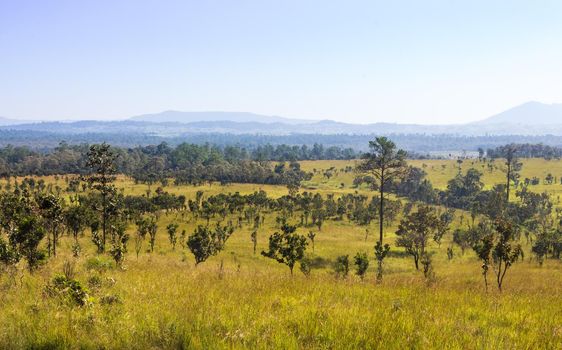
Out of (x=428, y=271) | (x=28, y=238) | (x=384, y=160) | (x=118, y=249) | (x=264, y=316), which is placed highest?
(x=384, y=160)

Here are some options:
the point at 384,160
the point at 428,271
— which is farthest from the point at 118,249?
the point at 384,160

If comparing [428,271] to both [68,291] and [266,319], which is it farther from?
[68,291]

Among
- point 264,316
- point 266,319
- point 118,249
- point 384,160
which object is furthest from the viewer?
point 384,160

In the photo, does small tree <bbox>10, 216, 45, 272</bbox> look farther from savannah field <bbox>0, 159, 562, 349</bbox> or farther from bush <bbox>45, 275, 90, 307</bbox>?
bush <bbox>45, 275, 90, 307</bbox>

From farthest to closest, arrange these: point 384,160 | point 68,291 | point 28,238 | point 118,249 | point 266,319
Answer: point 384,160 → point 118,249 → point 28,238 → point 68,291 → point 266,319

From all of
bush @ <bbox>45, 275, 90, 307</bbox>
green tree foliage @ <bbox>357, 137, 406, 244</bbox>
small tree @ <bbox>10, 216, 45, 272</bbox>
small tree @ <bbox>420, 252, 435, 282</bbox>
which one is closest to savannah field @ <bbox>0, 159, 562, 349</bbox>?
bush @ <bbox>45, 275, 90, 307</bbox>

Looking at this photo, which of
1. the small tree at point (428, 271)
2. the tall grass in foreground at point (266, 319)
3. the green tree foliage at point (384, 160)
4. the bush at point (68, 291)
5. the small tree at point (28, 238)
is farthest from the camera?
the green tree foliage at point (384, 160)

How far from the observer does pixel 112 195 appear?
46906 millimetres

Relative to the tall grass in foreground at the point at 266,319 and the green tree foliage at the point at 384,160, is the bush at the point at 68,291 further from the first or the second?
the green tree foliage at the point at 384,160

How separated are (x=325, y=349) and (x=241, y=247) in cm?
6740

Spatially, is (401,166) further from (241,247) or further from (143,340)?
(143,340)

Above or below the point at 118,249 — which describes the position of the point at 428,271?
below

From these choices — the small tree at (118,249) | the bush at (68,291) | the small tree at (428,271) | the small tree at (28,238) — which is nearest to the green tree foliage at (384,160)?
the small tree at (428,271)

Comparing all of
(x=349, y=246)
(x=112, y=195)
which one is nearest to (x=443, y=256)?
(x=349, y=246)
